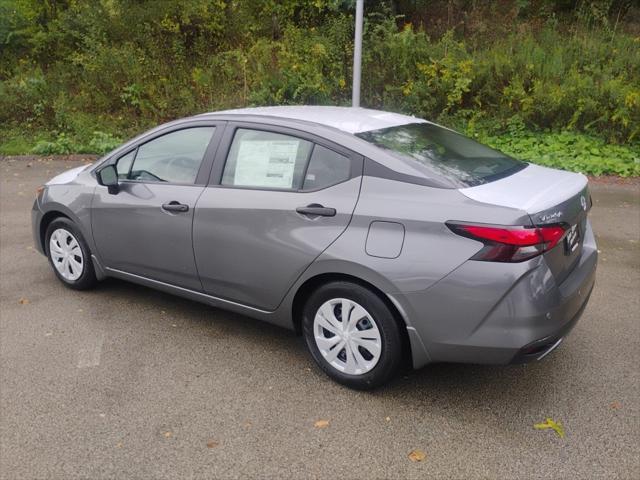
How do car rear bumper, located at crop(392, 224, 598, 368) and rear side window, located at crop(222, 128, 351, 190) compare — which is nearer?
car rear bumper, located at crop(392, 224, 598, 368)

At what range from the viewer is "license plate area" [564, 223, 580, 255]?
129 inches

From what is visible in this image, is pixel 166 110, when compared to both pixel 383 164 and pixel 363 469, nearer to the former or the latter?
pixel 383 164

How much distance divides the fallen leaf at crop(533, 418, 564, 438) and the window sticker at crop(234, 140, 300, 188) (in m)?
1.89

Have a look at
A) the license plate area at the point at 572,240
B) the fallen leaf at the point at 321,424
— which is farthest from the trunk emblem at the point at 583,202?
the fallen leaf at the point at 321,424

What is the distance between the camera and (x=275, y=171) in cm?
375

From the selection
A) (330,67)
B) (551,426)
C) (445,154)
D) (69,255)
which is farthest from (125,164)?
(330,67)

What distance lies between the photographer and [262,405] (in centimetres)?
342

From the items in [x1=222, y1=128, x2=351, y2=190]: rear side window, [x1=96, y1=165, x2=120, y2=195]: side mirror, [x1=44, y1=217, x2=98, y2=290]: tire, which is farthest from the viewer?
[x1=44, y1=217, x2=98, y2=290]: tire

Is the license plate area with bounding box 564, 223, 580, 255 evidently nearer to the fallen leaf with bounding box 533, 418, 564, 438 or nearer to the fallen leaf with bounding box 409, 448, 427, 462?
the fallen leaf with bounding box 533, 418, 564, 438

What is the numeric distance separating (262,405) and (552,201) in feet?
6.24

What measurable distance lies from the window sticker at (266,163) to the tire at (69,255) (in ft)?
5.57

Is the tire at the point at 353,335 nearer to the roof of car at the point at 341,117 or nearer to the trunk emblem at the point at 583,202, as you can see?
the roof of car at the point at 341,117

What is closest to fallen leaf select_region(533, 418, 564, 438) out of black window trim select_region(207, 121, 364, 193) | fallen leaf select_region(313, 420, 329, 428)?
fallen leaf select_region(313, 420, 329, 428)

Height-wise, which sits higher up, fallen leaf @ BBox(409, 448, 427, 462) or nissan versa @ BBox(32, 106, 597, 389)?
nissan versa @ BBox(32, 106, 597, 389)
